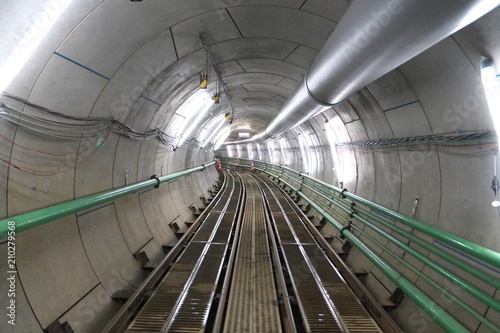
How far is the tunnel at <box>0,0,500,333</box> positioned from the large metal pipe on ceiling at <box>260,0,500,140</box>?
0.04 feet

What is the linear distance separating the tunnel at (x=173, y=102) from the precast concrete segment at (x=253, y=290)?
5.25 feet

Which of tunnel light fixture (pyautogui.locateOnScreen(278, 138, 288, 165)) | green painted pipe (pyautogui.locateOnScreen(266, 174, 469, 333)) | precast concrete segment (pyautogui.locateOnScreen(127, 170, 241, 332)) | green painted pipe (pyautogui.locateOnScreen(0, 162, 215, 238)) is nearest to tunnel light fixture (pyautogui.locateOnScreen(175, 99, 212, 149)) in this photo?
precast concrete segment (pyautogui.locateOnScreen(127, 170, 241, 332))

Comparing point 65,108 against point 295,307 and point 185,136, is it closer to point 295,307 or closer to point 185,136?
point 295,307

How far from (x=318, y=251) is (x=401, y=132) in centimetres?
307

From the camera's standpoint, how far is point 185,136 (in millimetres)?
8328

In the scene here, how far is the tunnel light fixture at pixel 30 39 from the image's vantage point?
6.53ft

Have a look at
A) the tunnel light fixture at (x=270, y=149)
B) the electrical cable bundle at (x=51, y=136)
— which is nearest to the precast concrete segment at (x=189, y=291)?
the electrical cable bundle at (x=51, y=136)

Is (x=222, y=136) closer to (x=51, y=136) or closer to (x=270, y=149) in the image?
(x=270, y=149)

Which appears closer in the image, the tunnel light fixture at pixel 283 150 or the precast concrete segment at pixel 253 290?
the precast concrete segment at pixel 253 290

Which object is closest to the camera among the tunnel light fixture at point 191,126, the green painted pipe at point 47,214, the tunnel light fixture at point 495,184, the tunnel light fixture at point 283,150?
the green painted pipe at point 47,214

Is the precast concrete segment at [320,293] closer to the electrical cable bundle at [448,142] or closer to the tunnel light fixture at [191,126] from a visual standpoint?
the electrical cable bundle at [448,142]

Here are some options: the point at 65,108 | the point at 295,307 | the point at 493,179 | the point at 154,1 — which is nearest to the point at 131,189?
the point at 65,108

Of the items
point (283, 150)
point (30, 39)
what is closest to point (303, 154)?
point (283, 150)

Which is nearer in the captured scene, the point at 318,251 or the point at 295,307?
the point at 295,307
